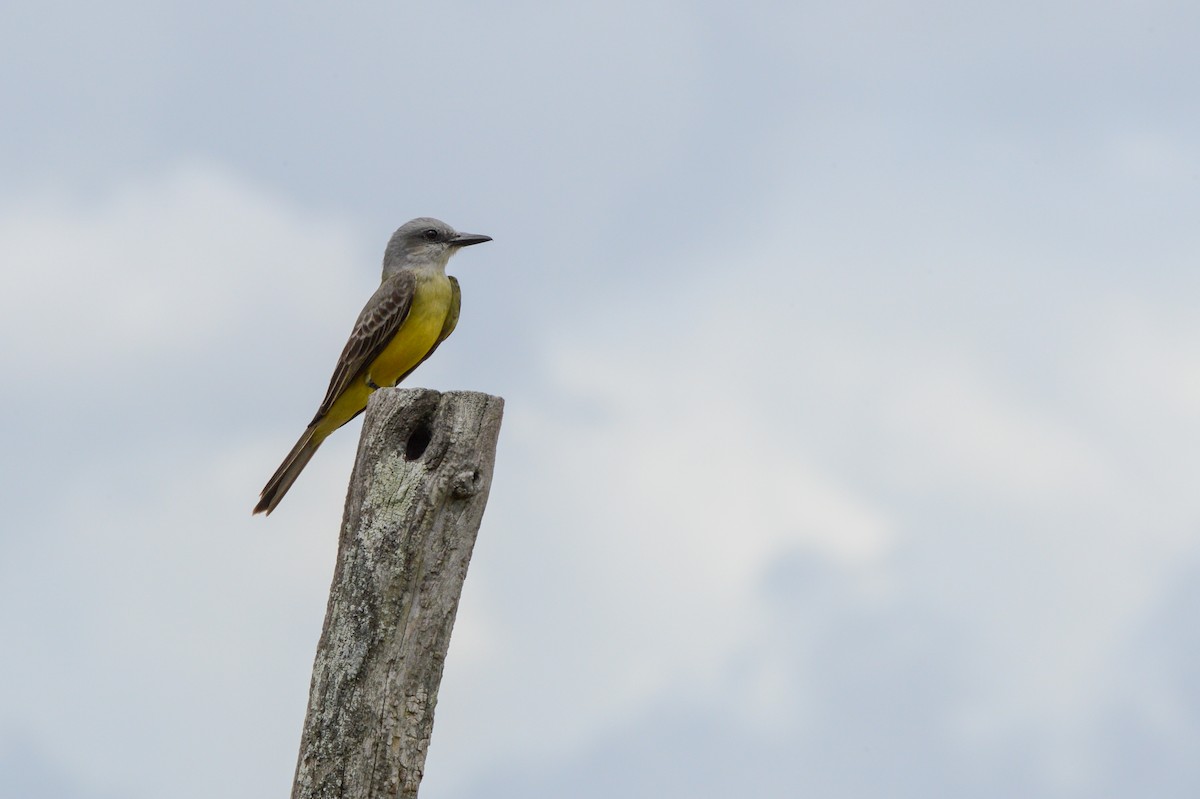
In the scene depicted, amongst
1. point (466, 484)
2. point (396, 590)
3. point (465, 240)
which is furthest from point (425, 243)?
point (396, 590)

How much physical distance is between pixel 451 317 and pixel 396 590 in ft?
16.7

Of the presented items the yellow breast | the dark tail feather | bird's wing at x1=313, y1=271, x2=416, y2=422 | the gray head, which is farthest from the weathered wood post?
the gray head

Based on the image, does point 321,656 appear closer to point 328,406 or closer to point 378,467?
point 378,467

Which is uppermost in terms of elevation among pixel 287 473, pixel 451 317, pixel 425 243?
pixel 425 243

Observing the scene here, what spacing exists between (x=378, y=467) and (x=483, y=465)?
451mm

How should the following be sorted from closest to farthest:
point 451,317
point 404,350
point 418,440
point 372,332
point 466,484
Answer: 1. point 466,484
2. point 418,440
3. point 372,332
4. point 404,350
5. point 451,317

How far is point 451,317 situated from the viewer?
10156mm

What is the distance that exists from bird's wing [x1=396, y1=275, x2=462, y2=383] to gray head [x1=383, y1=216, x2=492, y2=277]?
200mm

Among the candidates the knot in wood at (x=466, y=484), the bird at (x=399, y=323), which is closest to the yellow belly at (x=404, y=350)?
the bird at (x=399, y=323)

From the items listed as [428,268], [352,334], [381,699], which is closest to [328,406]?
[352,334]

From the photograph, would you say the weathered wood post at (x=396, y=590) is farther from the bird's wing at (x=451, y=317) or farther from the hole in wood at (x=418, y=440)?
the bird's wing at (x=451, y=317)

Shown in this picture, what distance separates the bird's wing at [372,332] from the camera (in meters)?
9.45

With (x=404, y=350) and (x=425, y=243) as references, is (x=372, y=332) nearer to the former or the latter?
(x=404, y=350)

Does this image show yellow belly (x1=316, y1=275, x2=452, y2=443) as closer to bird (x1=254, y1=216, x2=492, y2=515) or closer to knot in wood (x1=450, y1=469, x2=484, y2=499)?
bird (x1=254, y1=216, x2=492, y2=515)
